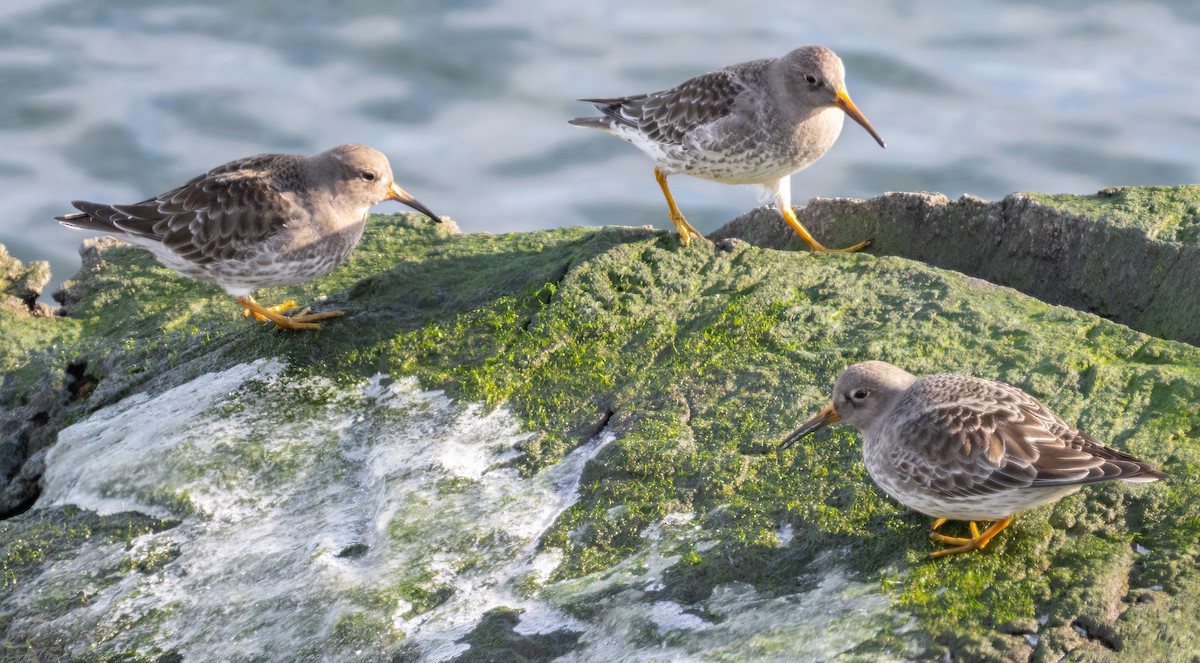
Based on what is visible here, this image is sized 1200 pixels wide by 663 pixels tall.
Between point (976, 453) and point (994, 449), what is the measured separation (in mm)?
73

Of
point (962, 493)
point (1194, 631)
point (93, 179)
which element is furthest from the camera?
point (93, 179)

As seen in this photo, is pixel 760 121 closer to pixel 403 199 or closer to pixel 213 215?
pixel 403 199

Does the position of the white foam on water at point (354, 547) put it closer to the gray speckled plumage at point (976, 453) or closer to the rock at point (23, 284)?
the gray speckled plumage at point (976, 453)

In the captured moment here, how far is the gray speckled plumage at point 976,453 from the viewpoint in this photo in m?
5.03

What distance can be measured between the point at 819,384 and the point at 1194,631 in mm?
2159

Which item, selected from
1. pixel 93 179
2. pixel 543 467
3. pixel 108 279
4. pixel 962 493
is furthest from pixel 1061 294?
pixel 93 179

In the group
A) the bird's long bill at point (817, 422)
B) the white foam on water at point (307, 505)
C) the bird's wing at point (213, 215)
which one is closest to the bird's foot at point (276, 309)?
the bird's wing at point (213, 215)

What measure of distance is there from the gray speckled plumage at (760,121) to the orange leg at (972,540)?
3.48m

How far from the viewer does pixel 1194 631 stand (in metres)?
4.62

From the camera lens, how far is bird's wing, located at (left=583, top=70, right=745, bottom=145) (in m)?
9.15

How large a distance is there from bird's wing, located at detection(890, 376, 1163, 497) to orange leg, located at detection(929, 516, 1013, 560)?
196 millimetres

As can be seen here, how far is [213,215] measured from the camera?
8.19 m

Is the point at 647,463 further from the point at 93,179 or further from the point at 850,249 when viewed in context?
the point at 93,179

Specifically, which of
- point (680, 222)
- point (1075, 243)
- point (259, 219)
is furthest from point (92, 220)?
point (1075, 243)
